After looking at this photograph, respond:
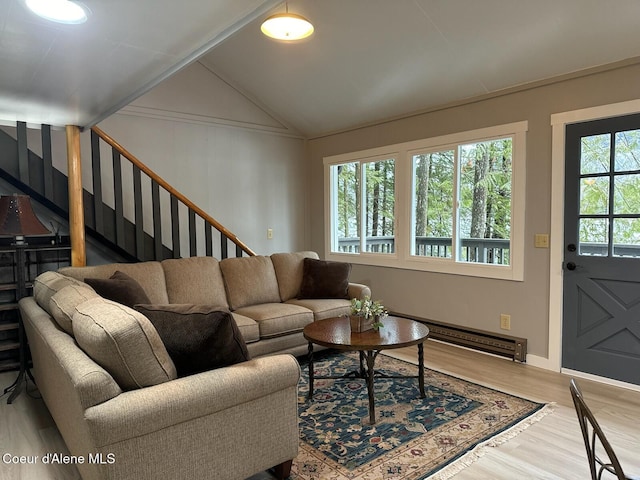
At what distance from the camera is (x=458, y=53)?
3541 mm

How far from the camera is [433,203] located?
443 centimetres

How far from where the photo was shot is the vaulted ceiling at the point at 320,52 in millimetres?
1721

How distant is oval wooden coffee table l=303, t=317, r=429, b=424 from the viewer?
2541 mm

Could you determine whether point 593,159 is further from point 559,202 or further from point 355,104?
point 355,104

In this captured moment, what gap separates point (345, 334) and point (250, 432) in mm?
1080

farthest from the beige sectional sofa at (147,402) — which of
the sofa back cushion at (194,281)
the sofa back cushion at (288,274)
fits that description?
the sofa back cushion at (288,274)

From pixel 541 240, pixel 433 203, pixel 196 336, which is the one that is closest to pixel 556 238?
pixel 541 240

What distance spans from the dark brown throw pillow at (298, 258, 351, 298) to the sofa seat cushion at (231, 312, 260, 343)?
2.85 ft

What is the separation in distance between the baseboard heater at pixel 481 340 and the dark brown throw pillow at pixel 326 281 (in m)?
1.03

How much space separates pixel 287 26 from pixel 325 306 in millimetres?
2247

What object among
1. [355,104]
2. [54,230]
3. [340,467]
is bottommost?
[340,467]

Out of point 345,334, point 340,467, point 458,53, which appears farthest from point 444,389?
point 458,53

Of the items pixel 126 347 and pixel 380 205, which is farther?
pixel 380 205

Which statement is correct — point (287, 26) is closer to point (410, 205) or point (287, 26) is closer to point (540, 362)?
point (410, 205)
